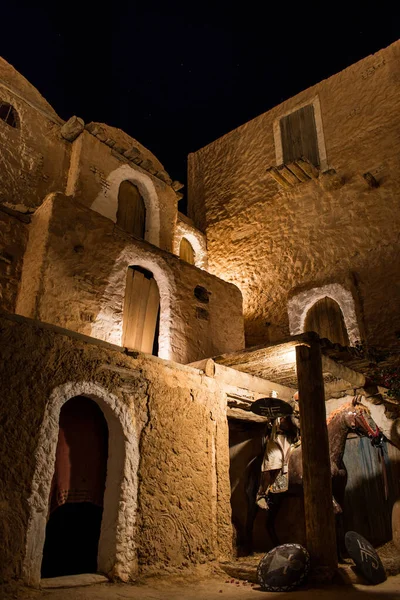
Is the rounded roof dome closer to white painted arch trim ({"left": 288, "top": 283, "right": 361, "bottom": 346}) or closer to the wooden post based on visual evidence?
white painted arch trim ({"left": 288, "top": 283, "right": 361, "bottom": 346})

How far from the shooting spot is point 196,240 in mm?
14820

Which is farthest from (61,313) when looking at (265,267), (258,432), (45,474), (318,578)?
(265,267)

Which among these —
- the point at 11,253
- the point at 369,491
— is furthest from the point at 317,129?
the point at 369,491

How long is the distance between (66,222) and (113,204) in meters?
2.89

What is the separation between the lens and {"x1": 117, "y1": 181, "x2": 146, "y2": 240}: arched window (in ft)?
39.3

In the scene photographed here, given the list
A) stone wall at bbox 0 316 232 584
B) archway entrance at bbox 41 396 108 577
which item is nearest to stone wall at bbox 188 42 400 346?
stone wall at bbox 0 316 232 584

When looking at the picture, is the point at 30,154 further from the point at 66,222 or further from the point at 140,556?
the point at 140,556

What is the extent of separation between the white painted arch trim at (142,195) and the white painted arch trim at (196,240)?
152 cm

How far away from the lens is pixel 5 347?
569cm

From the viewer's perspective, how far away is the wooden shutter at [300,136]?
1384 centimetres

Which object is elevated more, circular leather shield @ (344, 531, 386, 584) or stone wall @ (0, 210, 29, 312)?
stone wall @ (0, 210, 29, 312)

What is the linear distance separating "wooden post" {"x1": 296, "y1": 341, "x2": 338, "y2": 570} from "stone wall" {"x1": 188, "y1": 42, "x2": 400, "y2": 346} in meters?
4.36

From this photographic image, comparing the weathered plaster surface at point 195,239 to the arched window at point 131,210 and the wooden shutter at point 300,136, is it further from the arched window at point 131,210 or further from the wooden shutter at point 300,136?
the wooden shutter at point 300,136

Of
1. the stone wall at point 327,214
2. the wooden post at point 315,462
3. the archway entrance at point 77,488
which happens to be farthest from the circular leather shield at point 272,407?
the stone wall at point 327,214
